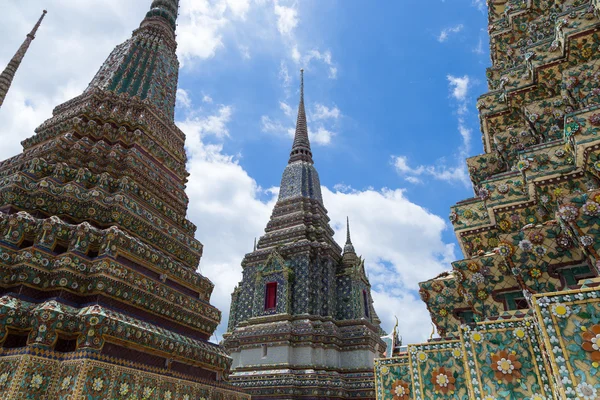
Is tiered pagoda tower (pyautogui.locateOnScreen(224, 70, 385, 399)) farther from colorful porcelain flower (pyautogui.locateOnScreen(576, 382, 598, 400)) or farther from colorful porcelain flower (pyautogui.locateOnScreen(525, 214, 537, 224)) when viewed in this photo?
colorful porcelain flower (pyautogui.locateOnScreen(576, 382, 598, 400))

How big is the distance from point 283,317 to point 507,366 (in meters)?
13.5

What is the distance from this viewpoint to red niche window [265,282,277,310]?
18141mm

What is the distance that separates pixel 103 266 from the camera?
259 inches

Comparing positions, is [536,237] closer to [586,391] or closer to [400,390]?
[586,391]

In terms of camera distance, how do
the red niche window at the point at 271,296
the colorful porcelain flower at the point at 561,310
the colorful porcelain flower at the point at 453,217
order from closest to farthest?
the colorful porcelain flower at the point at 561,310 < the colorful porcelain flower at the point at 453,217 < the red niche window at the point at 271,296

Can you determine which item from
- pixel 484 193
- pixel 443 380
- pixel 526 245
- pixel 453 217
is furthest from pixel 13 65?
pixel 526 245

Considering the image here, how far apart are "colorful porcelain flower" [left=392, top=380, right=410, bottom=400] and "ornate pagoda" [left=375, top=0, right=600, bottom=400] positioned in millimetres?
14

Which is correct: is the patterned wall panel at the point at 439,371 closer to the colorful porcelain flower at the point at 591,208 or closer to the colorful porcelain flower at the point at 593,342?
the colorful porcelain flower at the point at 593,342

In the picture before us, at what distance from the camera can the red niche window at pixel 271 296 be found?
18141mm

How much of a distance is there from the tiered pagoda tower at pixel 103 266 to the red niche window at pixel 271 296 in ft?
30.0

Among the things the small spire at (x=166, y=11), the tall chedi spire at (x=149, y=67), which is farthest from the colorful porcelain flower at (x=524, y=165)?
the small spire at (x=166, y=11)

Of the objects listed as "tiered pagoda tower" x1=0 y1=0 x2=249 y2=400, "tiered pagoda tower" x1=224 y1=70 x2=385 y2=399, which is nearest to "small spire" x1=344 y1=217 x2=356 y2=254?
"tiered pagoda tower" x1=224 y1=70 x2=385 y2=399

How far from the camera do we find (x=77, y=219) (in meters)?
7.48

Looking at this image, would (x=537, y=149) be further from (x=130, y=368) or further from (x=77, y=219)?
(x=77, y=219)
